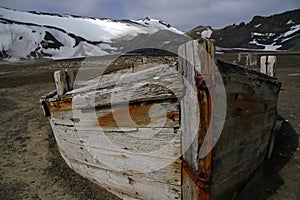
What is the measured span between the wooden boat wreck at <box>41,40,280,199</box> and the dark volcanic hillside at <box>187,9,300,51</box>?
3697 centimetres

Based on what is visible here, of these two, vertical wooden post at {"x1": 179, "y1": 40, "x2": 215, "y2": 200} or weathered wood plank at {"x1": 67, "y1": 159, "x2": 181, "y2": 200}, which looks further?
weathered wood plank at {"x1": 67, "y1": 159, "x2": 181, "y2": 200}

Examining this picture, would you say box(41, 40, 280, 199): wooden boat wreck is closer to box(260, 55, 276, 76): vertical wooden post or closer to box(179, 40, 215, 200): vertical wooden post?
box(179, 40, 215, 200): vertical wooden post

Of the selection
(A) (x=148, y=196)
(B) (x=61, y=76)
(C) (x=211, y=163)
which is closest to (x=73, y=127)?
(B) (x=61, y=76)

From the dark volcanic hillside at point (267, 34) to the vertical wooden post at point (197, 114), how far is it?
3743cm

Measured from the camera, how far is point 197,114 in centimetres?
146

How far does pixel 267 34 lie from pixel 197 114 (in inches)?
1926

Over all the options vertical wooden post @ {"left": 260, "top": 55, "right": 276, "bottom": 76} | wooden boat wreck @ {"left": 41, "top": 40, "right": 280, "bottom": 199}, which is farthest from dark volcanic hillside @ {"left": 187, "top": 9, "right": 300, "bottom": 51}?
wooden boat wreck @ {"left": 41, "top": 40, "right": 280, "bottom": 199}

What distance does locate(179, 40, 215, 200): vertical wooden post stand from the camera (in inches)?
54.4

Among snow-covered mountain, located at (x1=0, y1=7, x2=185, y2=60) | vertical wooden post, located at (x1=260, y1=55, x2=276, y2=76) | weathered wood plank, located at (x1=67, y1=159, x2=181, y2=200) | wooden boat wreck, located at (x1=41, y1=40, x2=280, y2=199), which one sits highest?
snow-covered mountain, located at (x1=0, y1=7, x2=185, y2=60)

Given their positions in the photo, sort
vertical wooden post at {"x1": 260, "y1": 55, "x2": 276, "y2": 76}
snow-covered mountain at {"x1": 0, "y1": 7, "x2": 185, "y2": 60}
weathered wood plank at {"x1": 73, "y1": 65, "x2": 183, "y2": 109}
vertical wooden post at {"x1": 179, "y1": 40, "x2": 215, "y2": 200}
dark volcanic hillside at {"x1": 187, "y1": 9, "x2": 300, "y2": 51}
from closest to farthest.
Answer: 1. vertical wooden post at {"x1": 179, "y1": 40, "x2": 215, "y2": 200}
2. weathered wood plank at {"x1": 73, "y1": 65, "x2": 183, "y2": 109}
3. vertical wooden post at {"x1": 260, "y1": 55, "x2": 276, "y2": 76}
4. snow-covered mountain at {"x1": 0, "y1": 7, "x2": 185, "y2": 60}
5. dark volcanic hillside at {"x1": 187, "y1": 9, "x2": 300, "y2": 51}

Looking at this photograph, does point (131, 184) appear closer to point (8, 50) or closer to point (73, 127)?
point (73, 127)

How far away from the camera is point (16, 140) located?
4.00 metres

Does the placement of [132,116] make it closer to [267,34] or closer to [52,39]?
[52,39]

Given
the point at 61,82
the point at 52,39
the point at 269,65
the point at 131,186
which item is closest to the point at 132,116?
the point at 131,186
